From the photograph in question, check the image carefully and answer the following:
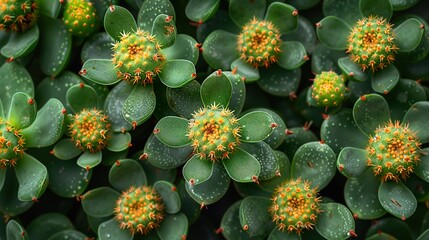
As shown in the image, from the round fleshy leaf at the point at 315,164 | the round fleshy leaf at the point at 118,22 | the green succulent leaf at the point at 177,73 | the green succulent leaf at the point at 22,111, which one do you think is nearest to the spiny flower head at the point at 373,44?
the round fleshy leaf at the point at 315,164

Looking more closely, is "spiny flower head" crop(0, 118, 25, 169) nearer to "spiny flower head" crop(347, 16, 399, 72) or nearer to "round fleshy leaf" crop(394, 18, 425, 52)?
"spiny flower head" crop(347, 16, 399, 72)

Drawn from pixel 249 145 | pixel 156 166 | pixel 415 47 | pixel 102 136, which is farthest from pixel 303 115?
pixel 102 136

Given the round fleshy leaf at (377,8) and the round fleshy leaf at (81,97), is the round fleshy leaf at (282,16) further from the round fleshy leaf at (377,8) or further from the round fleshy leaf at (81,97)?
the round fleshy leaf at (81,97)

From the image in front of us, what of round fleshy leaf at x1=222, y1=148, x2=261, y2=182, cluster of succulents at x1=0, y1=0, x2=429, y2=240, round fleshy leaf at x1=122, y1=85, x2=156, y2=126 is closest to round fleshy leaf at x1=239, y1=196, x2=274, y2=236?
cluster of succulents at x1=0, y1=0, x2=429, y2=240

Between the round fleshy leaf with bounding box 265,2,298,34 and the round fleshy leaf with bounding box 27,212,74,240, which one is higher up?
the round fleshy leaf with bounding box 265,2,298,34

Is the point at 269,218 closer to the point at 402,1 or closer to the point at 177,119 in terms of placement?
the point at 177,119

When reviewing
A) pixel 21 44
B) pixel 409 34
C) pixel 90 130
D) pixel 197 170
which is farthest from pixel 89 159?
pixel 409 34
